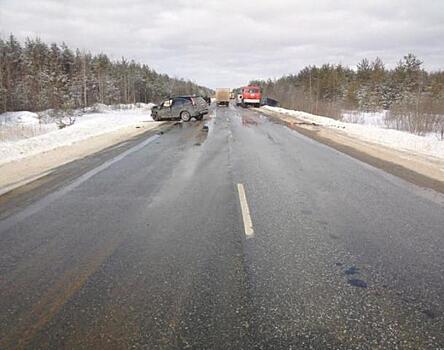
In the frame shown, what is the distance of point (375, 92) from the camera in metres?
61.3

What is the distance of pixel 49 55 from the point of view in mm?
63938

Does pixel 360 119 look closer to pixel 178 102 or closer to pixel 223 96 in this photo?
pixel 178 102

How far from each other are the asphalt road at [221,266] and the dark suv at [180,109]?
17953mm

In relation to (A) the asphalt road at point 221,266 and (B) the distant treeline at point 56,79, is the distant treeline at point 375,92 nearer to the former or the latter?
(A) the asphalt road at point 221,266

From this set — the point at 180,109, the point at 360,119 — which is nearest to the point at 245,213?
the point at 180,109

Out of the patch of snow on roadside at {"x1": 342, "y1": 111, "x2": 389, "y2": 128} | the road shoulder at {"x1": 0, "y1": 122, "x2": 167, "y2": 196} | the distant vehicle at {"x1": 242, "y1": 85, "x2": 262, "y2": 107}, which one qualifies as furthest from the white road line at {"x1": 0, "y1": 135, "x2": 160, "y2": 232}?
the distant vehicle at {"x1": 242, "y1": 85, "x2": 262, "y2": 107}

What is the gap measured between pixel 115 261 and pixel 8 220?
7.78ft

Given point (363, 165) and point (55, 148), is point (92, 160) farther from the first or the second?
point (363, 165)

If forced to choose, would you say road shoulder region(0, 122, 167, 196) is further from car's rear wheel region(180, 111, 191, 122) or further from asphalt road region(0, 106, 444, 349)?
car's rear wheel region(180, 111, 191, 122)

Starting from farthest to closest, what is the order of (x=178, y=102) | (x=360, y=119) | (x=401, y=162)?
1. (x=360, y=119)
2. (x=178, y=102)
3. (x=401, y=162)

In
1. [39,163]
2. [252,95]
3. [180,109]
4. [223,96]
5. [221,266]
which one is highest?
[223,96]

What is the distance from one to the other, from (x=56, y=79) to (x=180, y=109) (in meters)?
41.1

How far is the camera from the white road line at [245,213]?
4287 millimetres

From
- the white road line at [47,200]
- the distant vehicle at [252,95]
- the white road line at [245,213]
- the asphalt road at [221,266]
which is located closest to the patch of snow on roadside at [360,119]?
the distant vehicle at [252,95]
